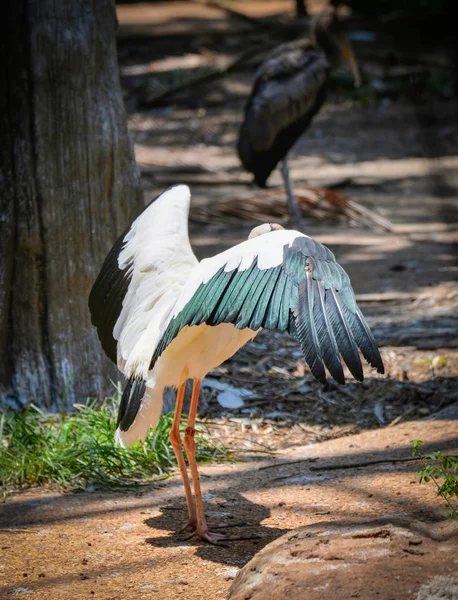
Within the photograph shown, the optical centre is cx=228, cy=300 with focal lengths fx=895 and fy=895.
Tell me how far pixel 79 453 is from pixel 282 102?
601 cm

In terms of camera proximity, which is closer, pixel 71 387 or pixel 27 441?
pixel 27 441

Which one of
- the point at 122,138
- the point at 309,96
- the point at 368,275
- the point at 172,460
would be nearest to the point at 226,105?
the point at 309,96

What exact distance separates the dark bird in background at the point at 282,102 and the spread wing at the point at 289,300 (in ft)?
18.9

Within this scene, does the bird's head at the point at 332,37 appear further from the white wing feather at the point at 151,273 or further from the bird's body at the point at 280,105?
the white wing feather at the point at 151,273

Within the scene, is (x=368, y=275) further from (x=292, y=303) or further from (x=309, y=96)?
(x=292, y=303)

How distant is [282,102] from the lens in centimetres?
932

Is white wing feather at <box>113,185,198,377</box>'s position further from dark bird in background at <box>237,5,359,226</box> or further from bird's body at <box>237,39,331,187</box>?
bird's body at <box>237,39,331,187</box>

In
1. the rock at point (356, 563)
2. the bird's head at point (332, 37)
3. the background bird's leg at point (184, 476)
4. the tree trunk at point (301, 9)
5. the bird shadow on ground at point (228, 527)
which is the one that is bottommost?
the bird shadow on ground at point (228, 527)

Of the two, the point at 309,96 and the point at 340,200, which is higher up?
the point at 309,96

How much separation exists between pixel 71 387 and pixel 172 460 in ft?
2.56

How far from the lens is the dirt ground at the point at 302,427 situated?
121 inches

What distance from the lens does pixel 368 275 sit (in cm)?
720

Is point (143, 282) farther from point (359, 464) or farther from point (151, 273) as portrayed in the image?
point (359, 464)

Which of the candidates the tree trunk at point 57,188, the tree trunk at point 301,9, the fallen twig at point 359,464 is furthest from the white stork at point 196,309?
the tree trunk at point 301,9
